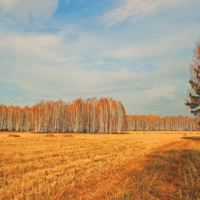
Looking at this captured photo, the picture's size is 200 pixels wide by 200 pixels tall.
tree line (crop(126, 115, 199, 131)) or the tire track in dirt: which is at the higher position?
the tire track in dirt

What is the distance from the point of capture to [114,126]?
69.8 metres

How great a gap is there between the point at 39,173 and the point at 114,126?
204 feet

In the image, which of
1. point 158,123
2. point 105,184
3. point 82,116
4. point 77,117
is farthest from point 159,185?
point 158,123

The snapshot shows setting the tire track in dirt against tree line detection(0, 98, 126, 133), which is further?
tree line detection(0, 98, 126, 133)

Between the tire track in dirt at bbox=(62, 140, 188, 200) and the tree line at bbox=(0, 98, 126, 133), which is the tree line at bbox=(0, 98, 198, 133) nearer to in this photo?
the tree line at bbox=(0, 98, 126, 133)

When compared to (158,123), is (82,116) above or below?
above

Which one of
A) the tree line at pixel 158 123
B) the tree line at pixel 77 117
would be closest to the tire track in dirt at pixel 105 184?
the tree line at pixel 77 117

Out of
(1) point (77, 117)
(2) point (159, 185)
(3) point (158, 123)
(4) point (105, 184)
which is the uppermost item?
(1) point (77, 117)

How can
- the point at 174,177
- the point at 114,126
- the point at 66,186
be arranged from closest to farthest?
the point at 66,186, the point at 174,177, the point at 114,126

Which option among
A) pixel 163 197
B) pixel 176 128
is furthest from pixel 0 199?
pixel 176 128

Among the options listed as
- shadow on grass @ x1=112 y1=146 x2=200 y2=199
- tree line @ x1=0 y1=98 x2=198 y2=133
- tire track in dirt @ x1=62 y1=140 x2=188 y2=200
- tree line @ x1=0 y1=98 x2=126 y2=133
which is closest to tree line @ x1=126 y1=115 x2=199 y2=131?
tree line @ x1=0 y1=98 x2=198 y2=133

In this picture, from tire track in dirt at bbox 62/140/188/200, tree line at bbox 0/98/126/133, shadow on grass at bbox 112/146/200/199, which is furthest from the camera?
tree line at bbox 0/98/126/133

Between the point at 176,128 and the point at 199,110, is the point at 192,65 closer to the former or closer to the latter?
the point at 199,110

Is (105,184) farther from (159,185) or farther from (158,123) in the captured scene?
(158,123)
